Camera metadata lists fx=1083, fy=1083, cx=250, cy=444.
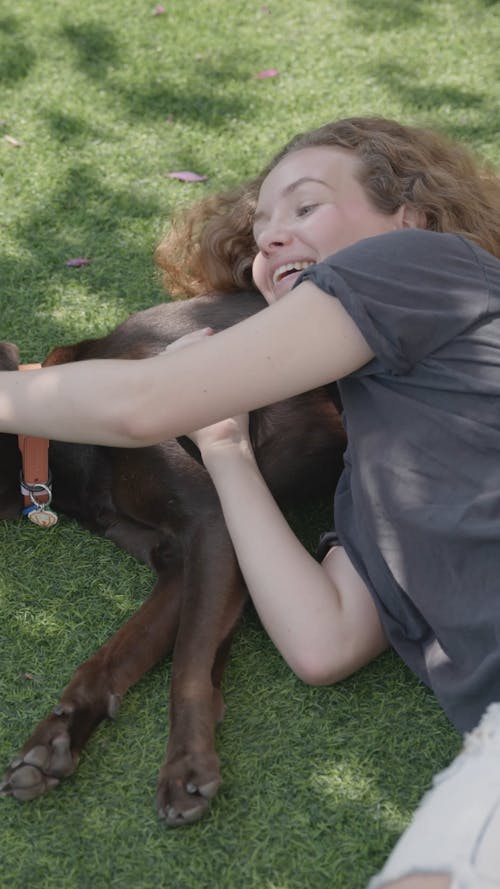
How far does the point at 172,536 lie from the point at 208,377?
73 cm

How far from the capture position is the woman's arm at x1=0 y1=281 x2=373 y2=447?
2088 millimetres

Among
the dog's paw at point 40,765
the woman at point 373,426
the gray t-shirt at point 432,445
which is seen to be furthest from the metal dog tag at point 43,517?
the gray t-shirt at point 432,445

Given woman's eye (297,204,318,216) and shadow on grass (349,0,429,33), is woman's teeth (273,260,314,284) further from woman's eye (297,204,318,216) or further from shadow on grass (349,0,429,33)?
shadow on grass (349,0,429,33)

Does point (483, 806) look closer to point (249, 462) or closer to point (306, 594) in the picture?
point (306, 594)

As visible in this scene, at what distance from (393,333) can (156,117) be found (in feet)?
9.96

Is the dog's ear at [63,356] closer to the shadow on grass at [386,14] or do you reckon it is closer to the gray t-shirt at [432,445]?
the gray t-shirt at [432,445]

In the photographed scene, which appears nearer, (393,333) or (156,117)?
(393,333)

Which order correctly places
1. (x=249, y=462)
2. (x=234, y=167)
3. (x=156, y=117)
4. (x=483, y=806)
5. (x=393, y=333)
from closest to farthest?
(x=483, y=806) < (x=393, y=333) < (x=249, y=462) < (x=234, y=167) < (x=156, y=117)

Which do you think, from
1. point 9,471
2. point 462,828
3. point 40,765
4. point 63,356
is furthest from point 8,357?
point 462,828

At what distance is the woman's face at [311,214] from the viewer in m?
2.51

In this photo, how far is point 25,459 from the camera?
9.31 feet

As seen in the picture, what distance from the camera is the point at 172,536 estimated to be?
8.96 feet

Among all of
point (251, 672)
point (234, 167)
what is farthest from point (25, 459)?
point (234, 167)

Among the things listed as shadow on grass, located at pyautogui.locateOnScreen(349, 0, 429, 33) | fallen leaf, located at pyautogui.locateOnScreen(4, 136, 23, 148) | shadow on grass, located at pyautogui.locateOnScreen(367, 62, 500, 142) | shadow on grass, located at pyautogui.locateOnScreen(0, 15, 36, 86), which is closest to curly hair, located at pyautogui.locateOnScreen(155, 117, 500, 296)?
shadow on grass, located at pyautogui.locateOnScreen(367, 62, 500, 142)
